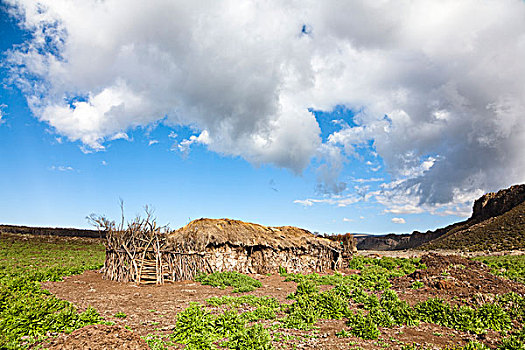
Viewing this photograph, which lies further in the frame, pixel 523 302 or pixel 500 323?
pixel 523 302

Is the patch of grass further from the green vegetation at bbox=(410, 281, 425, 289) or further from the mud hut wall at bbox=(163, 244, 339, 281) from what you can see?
the green vegetation at bbox=(410, 281, 425, 289)

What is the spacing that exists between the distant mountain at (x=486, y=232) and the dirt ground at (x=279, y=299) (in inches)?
1410

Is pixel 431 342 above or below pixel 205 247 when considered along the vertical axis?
below

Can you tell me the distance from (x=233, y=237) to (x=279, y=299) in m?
6.33

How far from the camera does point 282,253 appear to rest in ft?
62.3

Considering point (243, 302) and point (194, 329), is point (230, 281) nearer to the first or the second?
point (243, 302)

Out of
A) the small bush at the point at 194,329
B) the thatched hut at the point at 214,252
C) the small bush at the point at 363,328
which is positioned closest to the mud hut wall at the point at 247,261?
the thatched hut at the point at 214,252

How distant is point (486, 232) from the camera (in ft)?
174

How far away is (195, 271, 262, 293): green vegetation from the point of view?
13070 millimetres

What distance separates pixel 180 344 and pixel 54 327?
297 cm

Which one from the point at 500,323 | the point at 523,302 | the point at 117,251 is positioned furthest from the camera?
the point at 117,251

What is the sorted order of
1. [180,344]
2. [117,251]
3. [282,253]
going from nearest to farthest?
1. [180,344]
2. [117,251]
3. [282,253]

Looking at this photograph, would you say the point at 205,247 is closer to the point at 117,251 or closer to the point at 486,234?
the point at 117,251

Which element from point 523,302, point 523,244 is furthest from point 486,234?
point 523,302
